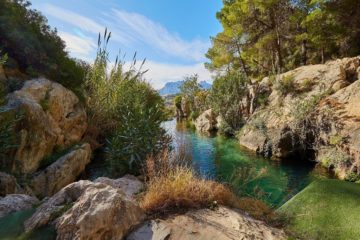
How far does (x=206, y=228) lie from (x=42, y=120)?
506cm

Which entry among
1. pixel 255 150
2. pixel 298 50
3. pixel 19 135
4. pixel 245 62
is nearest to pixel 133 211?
pixel 19 135

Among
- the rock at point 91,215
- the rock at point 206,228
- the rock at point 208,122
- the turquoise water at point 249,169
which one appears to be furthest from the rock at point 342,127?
the rock at point 208,122

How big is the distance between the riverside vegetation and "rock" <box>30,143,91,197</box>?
30mm

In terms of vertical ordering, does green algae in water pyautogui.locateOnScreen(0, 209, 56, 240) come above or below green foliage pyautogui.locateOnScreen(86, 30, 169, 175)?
below

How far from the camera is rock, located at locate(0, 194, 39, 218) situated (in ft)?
13.0

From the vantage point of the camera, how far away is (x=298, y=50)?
22.8 meters

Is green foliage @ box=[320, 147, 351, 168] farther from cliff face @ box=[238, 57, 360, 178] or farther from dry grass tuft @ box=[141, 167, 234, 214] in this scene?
dry grass tuft @ box=[141, 167, 234, 214]

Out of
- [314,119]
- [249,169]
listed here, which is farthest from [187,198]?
[314,119]

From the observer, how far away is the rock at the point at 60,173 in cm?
643

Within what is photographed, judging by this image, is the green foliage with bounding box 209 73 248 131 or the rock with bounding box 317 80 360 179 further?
the green foliage with bounding box 209 73 248 131

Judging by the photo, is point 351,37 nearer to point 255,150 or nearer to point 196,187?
point 255,150

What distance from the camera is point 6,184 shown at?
523cm

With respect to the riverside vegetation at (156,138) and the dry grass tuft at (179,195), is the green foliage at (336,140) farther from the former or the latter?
the dry grass tuft at (179,195)

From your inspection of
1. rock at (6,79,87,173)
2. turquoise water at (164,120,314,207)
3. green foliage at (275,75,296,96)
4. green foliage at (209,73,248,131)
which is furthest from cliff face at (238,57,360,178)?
rock at (6,79,87,173)
